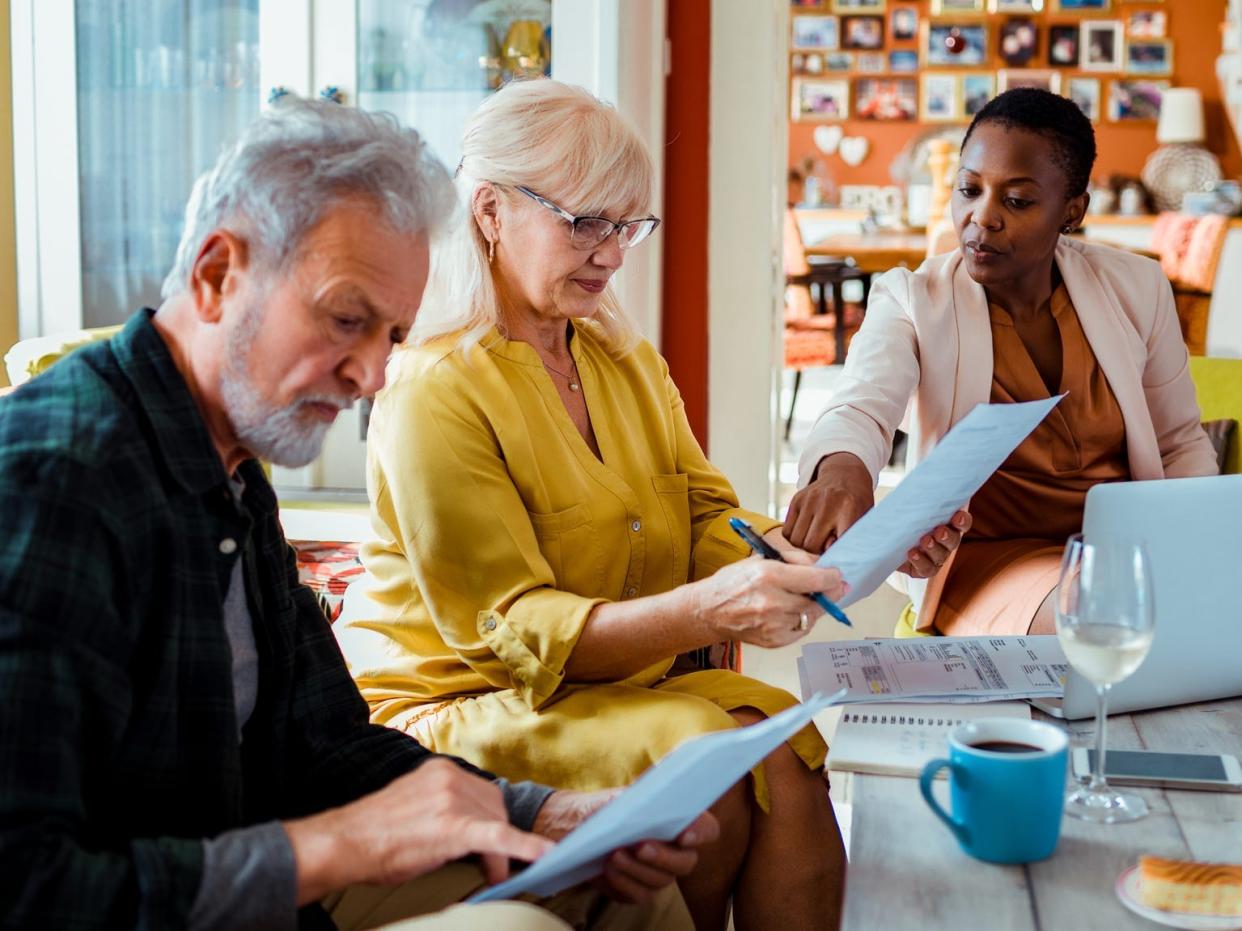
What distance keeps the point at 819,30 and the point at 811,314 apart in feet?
11.5

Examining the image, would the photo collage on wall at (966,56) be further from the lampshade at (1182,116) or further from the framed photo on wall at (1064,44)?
the lampshade at (1182,116)

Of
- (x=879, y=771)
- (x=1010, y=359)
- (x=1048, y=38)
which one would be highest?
(x=1048, y=38)

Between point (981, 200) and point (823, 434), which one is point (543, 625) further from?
point (981, 200)

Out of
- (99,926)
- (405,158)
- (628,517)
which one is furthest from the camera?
A: (628,517)

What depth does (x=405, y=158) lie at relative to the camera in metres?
1.13

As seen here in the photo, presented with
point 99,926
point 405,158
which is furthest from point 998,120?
point 99,926

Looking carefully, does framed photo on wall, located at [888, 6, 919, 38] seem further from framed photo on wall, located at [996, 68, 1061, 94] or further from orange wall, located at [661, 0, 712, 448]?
orange wall, located at [661, 0, 712, 448]

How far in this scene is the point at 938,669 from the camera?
58.1 inches

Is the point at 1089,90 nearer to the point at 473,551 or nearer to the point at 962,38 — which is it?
the point at 962,38

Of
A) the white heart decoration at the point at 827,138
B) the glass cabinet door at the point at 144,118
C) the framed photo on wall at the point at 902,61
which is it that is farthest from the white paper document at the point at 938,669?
the framed photo on wall at the point at 902,61

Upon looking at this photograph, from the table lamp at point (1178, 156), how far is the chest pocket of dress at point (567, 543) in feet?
A: 26.9

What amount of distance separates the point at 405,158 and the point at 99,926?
62 cm

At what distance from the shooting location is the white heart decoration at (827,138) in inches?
376

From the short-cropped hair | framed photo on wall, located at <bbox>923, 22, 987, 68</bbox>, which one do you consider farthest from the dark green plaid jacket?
framed photo on wall, located at <bbox>923, 22, 987, 68</bbox>
